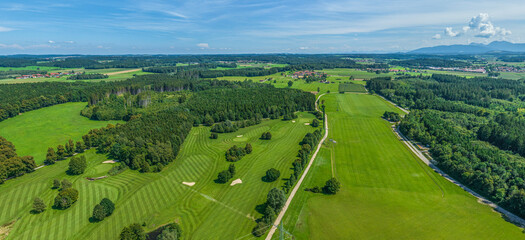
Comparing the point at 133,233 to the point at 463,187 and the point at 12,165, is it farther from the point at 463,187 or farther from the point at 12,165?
the point at 463,187

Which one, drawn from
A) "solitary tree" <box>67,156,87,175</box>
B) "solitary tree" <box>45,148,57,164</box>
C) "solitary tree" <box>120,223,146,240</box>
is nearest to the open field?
"solitary tree" <box>45,148,57,164</box>

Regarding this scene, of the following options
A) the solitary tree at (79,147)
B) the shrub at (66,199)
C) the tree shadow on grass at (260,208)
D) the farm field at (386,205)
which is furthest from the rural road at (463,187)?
the solitary tree at (79,147)

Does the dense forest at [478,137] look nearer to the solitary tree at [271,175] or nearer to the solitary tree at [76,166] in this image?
the solitary tree at [271,175]

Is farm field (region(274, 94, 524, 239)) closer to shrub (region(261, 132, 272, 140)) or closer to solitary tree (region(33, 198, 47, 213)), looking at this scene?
shrub (region(261, 132, 272, 140))

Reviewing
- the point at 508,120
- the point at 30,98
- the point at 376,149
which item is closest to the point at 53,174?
the point at 376,149

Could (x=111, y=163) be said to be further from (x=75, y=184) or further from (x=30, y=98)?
(x=30, y=98)

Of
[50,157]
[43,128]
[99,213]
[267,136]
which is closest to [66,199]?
[99,213]
